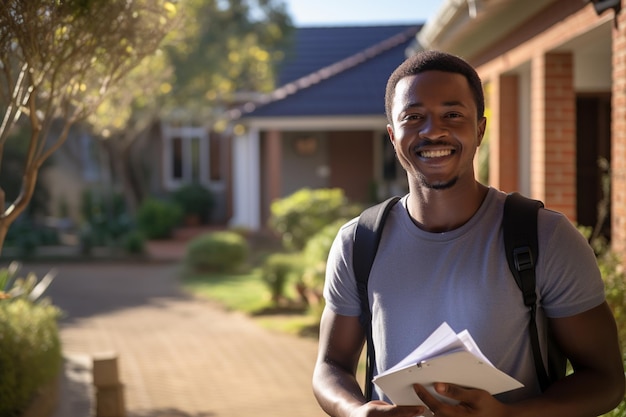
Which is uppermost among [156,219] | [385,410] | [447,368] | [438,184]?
[438,184]

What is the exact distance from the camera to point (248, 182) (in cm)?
2342

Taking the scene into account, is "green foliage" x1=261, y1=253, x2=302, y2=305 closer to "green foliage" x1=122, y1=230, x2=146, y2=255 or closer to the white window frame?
"green foliage" x1=122, y1=230, x2=146, y2=255

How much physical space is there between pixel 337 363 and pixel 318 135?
21483 millimetres

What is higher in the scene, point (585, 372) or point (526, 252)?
point (526, 252)

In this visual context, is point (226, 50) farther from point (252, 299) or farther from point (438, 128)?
point (438, 128)

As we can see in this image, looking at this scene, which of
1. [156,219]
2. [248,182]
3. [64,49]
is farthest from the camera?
[156,219]

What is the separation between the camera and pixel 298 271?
44.6ft

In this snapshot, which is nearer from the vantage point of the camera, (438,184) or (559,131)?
(438,184)

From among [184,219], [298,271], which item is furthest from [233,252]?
[184,219]

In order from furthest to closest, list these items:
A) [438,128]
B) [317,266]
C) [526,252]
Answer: [317,266]
[438,128]
[526,252]

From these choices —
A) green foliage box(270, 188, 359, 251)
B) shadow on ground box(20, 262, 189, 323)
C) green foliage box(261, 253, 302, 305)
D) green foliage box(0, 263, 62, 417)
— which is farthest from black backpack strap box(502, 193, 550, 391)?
green foliage box(270, 188, 359, 251)

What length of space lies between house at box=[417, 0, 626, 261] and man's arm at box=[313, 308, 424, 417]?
4.07 metres

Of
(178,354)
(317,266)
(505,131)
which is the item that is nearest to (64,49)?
(178,354)

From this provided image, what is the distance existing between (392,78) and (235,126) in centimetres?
2004
